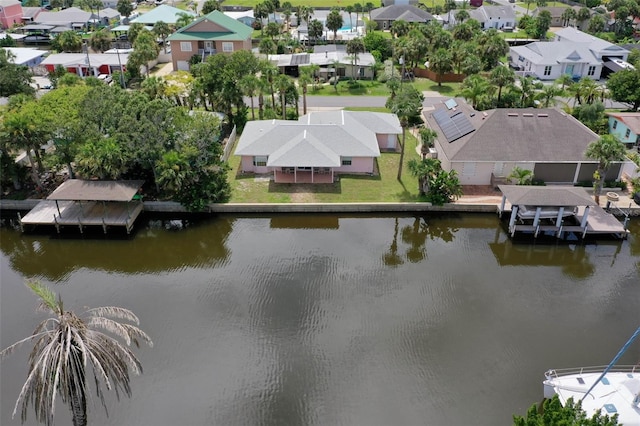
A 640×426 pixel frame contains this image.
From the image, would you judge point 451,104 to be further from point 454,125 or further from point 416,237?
point 416,237

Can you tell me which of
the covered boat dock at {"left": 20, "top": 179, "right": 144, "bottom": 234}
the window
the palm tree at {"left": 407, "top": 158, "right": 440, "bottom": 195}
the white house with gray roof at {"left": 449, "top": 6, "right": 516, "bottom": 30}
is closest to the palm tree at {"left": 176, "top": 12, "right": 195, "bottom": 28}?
the window

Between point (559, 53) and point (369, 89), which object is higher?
point (559, 53)

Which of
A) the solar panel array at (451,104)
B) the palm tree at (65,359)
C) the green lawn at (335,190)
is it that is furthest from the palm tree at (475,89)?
the palm tree at (65,359)

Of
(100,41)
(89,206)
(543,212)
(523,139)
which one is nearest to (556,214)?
(543,212)

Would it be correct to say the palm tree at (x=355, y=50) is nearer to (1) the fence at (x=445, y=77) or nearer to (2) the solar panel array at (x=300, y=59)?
(2) the solar panel array at (x=300, y=59)

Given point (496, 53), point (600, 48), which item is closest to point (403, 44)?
point (496, 53)
